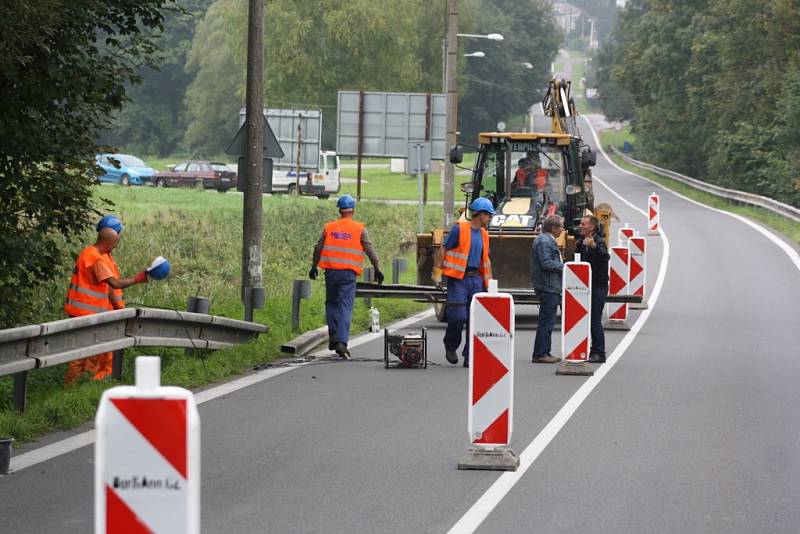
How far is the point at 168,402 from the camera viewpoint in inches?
181

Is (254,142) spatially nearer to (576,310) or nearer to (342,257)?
(342,257)

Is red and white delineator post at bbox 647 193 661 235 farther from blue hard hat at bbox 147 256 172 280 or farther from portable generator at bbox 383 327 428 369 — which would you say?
blue hard hat at bbox 147 256 172 280

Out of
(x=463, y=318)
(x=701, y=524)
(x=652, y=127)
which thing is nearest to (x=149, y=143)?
(x=652, y=127)

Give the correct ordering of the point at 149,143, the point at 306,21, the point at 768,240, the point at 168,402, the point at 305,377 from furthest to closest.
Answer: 1. the point at 149,143
2. the point at 306,21
3. the point at 768,240
4. the point at 305,377
5. the point at 168,402

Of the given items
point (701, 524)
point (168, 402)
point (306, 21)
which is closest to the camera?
point (168, 402)

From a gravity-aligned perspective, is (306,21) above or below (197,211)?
above

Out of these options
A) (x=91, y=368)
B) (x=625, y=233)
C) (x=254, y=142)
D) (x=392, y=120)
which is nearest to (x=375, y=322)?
(x=254, y=142)

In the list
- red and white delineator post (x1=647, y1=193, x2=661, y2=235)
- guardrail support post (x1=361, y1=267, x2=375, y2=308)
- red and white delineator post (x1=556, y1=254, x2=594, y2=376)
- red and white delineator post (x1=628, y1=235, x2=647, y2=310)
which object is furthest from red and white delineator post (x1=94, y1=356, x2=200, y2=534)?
red and white delineator post (x1=647, y1=193, x2=661, y2=235)

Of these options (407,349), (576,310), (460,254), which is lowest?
(407,349)

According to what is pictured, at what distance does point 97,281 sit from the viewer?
43.2ft

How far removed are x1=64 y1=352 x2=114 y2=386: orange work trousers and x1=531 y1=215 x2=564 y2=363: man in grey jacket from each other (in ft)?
16.2

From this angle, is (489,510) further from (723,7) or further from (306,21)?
(306,21)

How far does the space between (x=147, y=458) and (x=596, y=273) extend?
1210 centimetres

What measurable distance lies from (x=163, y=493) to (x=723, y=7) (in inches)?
2528
